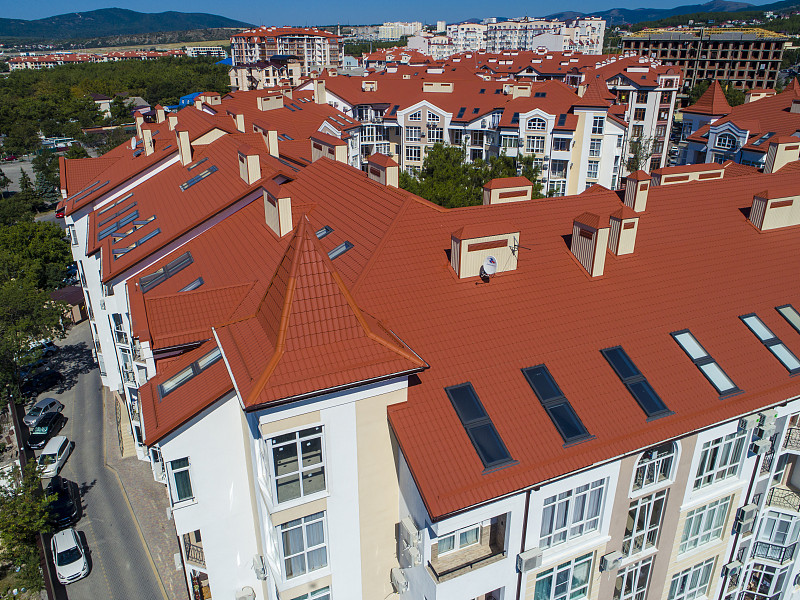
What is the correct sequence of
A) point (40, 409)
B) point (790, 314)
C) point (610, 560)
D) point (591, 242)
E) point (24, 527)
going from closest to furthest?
1. point (610, 560)
2. point (591, 242)
3. point (790, 314)
4. point (24, 527)
5. point (40, 409)

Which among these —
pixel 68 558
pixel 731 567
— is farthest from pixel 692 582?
pixel 68 558

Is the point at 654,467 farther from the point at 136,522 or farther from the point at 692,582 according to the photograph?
the point at 136,522

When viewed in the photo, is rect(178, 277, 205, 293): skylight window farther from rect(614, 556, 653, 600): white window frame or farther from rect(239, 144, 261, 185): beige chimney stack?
rect(614, 556, 653, 600): white window frame

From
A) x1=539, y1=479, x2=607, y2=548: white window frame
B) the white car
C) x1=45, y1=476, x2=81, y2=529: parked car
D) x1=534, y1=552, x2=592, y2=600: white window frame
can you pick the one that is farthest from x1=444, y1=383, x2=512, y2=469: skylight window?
x1=45, y1=476, x2=81, y2=529: parked car

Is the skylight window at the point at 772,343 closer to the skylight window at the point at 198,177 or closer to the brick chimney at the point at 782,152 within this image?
the brick chimney at the point at 782,152

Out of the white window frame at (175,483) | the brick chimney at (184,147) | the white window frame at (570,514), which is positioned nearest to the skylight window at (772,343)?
the white window frame at (570,514)

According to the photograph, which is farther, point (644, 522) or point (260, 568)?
point (644, 522)
